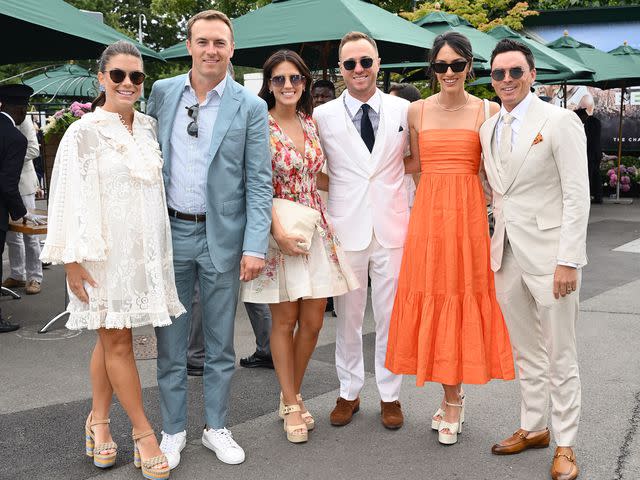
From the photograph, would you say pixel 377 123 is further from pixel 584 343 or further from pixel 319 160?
pixel 584 343

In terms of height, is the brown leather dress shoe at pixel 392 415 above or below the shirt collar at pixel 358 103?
below

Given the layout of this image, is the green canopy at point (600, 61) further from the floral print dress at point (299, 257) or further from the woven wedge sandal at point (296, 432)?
the woven wedge sandal at point (296, 432)

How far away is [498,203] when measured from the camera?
3.77 m

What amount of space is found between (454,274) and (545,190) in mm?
704

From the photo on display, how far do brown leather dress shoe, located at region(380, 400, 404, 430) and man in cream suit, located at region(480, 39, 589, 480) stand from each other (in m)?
0.65

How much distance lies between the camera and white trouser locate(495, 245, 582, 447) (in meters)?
3.56

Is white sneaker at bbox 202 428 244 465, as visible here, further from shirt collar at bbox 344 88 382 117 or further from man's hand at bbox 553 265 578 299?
shirt collar at bbox 344 88 382 117

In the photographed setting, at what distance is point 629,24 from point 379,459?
70.3 ft

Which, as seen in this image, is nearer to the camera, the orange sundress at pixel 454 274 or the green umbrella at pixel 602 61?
the orange sundress at pixel 454 274

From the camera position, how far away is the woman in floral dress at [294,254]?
3.90 m

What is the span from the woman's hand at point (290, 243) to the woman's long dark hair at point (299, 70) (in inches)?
31.1

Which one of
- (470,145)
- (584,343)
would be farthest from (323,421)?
(584,343)

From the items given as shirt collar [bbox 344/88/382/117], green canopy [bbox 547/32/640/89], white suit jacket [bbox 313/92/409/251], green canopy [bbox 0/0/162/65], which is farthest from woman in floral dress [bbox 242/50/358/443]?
green canopy [bbox 547/32/640/89]

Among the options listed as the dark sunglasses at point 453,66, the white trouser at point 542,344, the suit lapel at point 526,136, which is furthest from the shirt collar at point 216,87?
the white trouser at point 542,344
